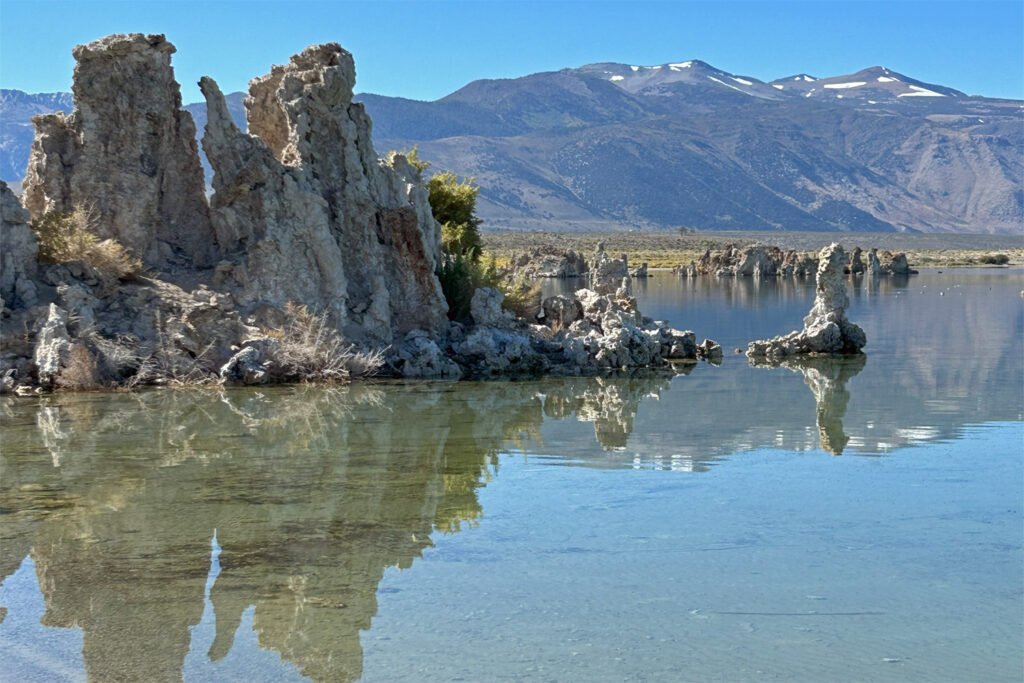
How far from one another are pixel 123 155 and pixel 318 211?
306cm

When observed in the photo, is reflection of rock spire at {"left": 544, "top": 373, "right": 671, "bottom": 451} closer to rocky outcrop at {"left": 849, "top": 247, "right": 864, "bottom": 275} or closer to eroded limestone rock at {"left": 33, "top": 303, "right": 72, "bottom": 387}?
eroded limestone rock at {"left": 33, "top": 303, "right": 72, "bottom": 387}

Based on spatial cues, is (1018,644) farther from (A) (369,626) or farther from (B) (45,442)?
(B) (45,442)

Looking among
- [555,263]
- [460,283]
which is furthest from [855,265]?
[460,283]

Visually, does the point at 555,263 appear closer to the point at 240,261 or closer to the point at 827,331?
the point at 827,331

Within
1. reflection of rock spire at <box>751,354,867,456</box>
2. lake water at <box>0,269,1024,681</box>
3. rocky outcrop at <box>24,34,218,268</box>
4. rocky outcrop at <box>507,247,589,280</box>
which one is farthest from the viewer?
rocky outcrop at <box>507,247,589,280</box>

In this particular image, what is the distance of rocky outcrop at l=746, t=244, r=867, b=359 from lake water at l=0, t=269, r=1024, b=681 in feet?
18.8

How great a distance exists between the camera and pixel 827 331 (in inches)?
893

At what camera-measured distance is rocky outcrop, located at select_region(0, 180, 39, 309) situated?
17.0 meters

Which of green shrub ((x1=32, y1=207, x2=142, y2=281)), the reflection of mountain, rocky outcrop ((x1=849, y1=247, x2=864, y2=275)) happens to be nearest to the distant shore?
rocky outcrop ((x1=849, y1=247, x2=864, y2=275))

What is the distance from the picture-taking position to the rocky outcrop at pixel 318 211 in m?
18.5

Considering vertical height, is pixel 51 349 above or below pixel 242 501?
above

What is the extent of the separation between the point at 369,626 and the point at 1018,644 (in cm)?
359

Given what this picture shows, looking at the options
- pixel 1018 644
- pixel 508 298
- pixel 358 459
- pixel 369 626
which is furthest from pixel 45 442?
pixel 508 298

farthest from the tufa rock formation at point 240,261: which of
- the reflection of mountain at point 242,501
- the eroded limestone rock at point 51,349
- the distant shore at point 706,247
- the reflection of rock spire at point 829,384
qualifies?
the distant shore at point 706,247
